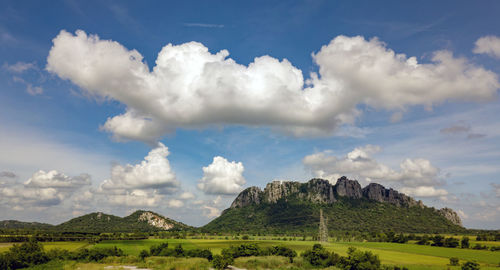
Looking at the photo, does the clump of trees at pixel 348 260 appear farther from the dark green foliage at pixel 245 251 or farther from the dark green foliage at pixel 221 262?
the dark green foliage at pixel 221 262

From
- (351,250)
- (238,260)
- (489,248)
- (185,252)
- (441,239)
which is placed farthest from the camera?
(441,239)

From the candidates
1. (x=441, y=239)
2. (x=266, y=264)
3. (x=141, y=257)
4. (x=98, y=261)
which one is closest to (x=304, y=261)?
(x=266, y=264)

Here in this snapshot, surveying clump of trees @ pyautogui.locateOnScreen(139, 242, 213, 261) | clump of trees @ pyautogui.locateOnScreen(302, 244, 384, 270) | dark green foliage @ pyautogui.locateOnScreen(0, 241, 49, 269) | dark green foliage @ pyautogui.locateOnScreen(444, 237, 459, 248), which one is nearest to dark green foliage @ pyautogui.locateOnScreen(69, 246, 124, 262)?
dark green foliage @ pyautogui.locateOnScreen(0, 241, 49, 269)

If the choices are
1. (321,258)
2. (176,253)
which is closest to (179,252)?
(176,253)

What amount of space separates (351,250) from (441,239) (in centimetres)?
11377

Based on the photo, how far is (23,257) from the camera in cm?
11019

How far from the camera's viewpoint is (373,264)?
92.9 metres

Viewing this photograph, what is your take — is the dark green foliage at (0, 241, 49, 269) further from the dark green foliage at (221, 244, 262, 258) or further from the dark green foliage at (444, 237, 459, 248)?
the dark green foliage at (444, 237, 459, 248)

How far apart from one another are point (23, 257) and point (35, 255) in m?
4.35

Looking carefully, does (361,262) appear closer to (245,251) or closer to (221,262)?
(221,262)

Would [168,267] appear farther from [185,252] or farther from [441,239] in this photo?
[441,239]

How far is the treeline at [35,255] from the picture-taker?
104500mm

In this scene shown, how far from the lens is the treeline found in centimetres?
10450

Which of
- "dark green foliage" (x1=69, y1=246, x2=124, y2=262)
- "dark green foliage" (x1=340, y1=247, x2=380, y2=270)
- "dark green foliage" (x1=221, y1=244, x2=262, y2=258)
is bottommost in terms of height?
"dark green foliage" (x1=69, y1=246, x2=124, y2=262)
